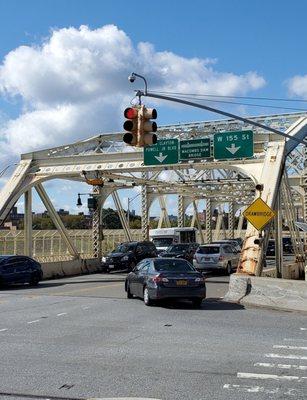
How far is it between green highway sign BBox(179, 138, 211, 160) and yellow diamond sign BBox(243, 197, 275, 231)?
25.5 feet

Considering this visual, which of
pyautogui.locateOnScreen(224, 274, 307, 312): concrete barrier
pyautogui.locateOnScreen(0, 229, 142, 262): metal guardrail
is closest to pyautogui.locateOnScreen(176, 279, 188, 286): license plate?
pyautogui.locateOnScreen(224, 274, 307, 312): concrete barrier

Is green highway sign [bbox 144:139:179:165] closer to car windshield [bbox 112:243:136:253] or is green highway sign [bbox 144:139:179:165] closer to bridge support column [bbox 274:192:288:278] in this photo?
bridge support column [bbox 274:192:288:278]

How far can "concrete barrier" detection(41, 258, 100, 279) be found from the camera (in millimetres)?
33156

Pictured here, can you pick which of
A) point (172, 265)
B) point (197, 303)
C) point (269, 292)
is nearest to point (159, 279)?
point (172, 265)

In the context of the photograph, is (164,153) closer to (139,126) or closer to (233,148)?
(233,148)

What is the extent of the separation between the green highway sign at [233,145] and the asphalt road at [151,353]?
11.7 metres

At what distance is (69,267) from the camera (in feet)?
117

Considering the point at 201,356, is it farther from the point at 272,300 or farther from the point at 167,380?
the point at 272,300

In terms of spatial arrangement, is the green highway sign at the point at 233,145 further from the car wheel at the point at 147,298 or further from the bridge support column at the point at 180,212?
the bridge support column at the point at 180,212

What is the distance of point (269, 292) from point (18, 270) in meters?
13.2

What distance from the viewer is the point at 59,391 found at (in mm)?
7352

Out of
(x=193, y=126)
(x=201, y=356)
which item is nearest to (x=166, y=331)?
(x=201, y=356)

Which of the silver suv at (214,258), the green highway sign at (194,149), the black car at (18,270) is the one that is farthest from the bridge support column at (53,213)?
the green highway sign at (194,149)

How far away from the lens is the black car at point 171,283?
57.7ft
